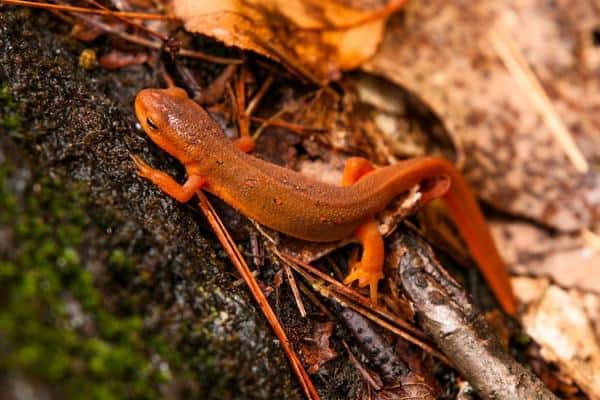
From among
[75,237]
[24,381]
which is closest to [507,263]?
[75,237]

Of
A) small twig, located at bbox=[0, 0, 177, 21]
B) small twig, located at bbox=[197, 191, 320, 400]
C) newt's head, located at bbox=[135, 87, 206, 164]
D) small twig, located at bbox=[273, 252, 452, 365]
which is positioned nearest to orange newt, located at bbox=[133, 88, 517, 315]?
newt's head, located at bbox=[135, 87, 206, 164]

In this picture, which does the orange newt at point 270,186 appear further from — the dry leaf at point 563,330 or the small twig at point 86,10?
the dry leaf at point 563,330

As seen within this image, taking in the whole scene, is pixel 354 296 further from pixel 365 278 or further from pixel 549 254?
pixel 549 254

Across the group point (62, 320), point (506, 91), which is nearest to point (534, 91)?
point (506, 91)

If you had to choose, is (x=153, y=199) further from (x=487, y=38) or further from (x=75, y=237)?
(x=487, y=38)

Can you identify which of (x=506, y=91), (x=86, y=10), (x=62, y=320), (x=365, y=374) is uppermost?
(x=506, y=91)

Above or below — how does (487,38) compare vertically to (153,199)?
above

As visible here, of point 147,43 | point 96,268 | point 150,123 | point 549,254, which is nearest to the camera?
point 96,268
